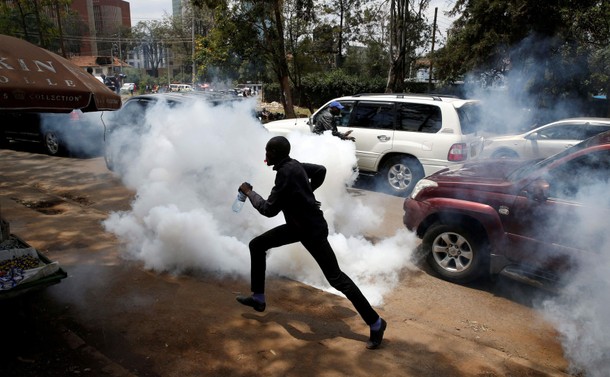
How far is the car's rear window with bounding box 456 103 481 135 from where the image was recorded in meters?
8.20

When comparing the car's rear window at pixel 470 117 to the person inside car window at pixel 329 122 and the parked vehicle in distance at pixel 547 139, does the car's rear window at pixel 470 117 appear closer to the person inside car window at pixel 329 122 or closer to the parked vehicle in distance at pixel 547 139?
the parked vehicle in distance at pixel 547 139

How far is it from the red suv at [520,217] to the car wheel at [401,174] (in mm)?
3229

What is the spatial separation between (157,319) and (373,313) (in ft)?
6.16

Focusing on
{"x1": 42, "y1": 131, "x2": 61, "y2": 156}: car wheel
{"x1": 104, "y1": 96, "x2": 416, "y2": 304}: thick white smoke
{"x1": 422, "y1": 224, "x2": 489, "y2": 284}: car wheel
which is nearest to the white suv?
{"x1": 104, "y1": 96, "x2": 416, "y2": 304}: thick white smoke

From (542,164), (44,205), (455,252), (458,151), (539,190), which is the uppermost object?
(542,164)

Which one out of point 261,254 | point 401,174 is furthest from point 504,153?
point 261,254

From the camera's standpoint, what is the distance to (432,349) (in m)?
3.66

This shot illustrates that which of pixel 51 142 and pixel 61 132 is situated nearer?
pixel 61 132

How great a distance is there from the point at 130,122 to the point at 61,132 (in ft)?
12.3

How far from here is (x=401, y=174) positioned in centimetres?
887

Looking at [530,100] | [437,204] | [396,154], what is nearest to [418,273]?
[437,204]

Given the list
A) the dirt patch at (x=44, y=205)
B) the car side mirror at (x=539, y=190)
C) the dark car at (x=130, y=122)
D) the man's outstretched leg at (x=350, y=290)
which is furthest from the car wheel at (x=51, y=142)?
the car side mirror at (x=539, y=190)

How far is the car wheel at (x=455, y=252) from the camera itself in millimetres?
4863

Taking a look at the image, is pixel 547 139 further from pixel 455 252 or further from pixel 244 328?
pixel 244 328
